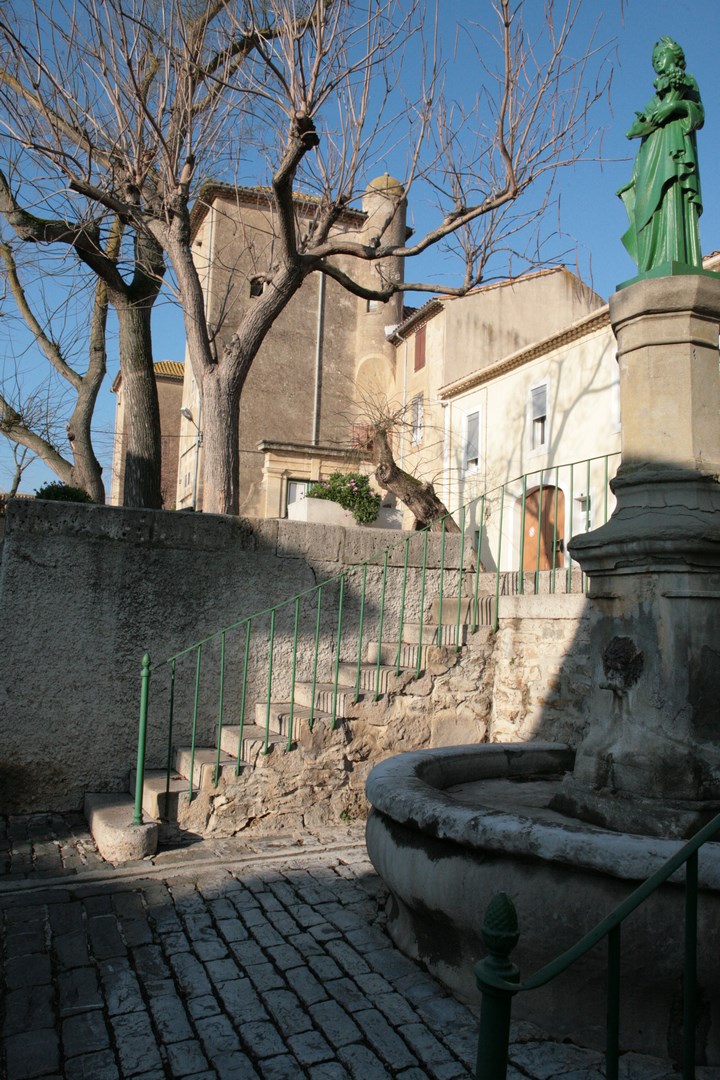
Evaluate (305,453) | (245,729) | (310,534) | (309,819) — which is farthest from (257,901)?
(305,453)

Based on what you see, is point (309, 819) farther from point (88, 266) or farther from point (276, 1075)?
point (88, 266)

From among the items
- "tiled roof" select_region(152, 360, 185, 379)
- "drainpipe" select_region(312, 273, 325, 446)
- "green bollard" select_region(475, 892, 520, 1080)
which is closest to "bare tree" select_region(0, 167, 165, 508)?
"green bollard" select_region(475, 892, 520, 1080)

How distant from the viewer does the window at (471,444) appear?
18.5 meters

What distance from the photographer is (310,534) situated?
6211 mm

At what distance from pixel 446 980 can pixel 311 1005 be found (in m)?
0.51

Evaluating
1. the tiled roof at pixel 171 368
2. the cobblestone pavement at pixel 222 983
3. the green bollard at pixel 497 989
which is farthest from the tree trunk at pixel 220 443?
the tiled roof at pixel 171 368

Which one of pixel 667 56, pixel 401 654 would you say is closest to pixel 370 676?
pixel 401 654

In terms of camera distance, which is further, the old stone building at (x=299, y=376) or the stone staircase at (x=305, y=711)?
the old stone building at (x=299, y=376)

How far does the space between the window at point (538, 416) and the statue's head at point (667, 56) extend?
13140mm

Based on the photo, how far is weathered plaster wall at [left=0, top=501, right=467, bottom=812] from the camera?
5.21 metres

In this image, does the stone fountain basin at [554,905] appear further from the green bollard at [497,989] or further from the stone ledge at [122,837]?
the stone ledge at [122,837]

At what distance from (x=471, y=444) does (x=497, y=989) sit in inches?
700

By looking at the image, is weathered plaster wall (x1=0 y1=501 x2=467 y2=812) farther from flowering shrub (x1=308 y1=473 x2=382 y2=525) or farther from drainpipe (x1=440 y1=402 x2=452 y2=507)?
drainpipe (x1=440 y1=402 x2=452 y2=507)

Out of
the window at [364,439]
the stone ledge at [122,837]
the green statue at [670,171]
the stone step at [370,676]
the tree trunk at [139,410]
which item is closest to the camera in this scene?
the green statue at [670,171]
